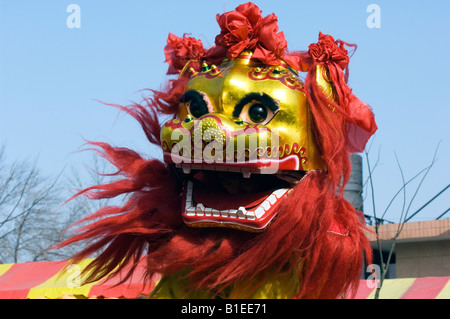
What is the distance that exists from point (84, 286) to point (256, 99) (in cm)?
508

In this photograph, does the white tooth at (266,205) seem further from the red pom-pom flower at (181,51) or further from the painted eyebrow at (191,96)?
the red pom-pom flower at (181,51)

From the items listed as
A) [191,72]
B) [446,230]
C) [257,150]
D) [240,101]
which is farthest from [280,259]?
[446,230]

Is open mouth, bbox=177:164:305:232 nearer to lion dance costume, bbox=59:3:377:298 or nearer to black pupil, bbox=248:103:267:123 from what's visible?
lion dance costume, bbox=59:3:377:298

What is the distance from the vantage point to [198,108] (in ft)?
13.3

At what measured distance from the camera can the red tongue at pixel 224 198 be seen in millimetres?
3883

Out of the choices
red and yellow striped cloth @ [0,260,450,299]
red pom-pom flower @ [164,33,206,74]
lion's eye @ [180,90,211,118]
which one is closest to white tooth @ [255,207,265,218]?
lion's eye @ [180,90,211,118]

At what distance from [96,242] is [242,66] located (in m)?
1.32

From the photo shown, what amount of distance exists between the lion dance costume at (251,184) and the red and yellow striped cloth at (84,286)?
3.09 metres

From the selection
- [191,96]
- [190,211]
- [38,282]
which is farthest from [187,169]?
[38,282]

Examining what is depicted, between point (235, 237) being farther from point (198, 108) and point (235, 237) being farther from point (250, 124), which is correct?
point (198, 108)

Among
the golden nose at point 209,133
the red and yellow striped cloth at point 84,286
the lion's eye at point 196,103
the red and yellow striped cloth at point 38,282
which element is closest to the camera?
the golden nose at point 209,133

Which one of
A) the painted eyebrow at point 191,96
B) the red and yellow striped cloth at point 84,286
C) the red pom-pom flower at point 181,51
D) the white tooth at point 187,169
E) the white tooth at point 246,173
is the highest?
the red pom-pom flower at point 181,51

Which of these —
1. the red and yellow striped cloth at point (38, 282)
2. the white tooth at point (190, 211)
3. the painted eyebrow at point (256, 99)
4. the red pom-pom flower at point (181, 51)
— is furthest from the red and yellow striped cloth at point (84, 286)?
the painted eyebrow at point (256, 99)

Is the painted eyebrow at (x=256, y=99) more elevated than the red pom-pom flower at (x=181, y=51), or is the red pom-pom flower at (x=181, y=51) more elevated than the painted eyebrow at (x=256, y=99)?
the red pom-pom flower at (x=181, y=51)
